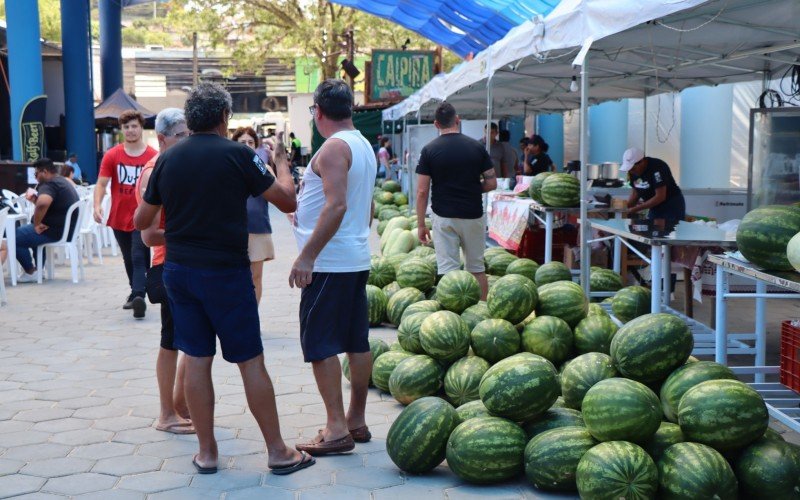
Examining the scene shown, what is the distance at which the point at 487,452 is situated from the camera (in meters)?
4.55

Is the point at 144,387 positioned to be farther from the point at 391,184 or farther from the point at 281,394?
the point at 391,184

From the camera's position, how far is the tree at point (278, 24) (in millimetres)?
33781

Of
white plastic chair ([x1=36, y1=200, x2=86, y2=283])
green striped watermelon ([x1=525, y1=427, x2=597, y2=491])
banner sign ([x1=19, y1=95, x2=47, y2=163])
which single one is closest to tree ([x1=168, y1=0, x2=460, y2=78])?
banner sign ([x1=19, y1=95, x2=47, y2=163])

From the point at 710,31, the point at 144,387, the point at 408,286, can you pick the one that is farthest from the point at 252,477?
the point at 710,31

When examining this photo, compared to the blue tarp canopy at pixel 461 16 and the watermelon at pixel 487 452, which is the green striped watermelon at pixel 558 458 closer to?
the watermelon at pixel 487 452

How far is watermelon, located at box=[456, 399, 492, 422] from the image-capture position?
4.99 m

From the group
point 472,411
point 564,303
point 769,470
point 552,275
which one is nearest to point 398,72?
point 552,275

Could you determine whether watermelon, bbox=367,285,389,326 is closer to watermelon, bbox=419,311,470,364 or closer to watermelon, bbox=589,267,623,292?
watermelon, bbox=589,267,623,292

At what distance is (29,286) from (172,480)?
8.04 metres

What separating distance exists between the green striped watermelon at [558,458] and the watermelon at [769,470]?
68cm

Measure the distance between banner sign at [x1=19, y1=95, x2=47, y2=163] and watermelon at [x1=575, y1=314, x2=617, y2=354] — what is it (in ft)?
59.5

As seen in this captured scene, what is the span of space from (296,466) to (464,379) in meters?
1.26

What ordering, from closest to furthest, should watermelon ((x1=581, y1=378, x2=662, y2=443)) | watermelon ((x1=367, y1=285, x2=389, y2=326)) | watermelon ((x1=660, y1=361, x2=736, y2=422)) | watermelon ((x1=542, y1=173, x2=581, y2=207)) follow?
1. watermelon ((x1=581, y1=378, x2=662, y2=443))
2. watermelon ((x1=660, y1=361, x2=736, y2=422))
3. watermelon ((x1=367, y1=285, x2=389, y2=326))
4. watermelon ((x1=542, y1=173, x2=581, y2=207))

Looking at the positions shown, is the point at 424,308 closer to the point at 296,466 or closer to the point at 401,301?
the point at 401,301
